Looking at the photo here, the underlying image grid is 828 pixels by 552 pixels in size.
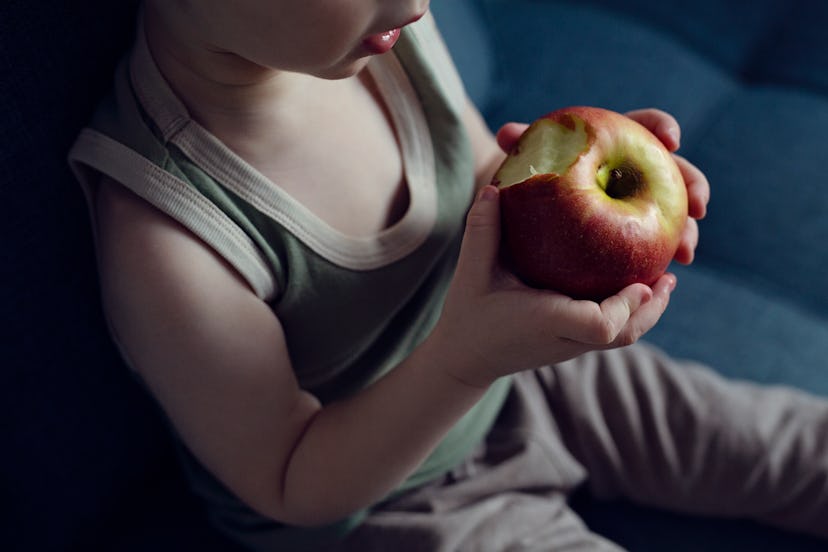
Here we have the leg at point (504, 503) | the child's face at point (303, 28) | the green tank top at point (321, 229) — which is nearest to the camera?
the child's face at point (303, 28)

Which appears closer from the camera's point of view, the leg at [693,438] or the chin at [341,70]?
the chin at [341,70]

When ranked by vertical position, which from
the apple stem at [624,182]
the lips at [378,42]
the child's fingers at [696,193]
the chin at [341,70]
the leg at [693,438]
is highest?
the lips at [378,42]

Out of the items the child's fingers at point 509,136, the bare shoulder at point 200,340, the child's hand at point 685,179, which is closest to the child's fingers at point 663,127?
the child's hand at point 685,179

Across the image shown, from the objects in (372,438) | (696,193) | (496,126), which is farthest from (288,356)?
(496,126)

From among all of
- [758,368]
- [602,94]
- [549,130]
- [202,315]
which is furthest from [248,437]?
[602,94]

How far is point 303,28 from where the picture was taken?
554 mm

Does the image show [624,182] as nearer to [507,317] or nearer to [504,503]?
[507,317]

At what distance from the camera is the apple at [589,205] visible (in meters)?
0.59

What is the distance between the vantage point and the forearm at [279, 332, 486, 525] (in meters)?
0.67

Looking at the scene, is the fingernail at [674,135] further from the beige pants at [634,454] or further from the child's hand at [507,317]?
the beige pants at [634,454]

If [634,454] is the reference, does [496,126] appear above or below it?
above

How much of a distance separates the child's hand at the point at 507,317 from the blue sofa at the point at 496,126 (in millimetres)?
330

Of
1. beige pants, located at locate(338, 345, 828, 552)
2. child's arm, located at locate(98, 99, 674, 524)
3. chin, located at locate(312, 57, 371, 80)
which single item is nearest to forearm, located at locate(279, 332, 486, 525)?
child's arm, located at locate(98, 99, 674, 524)

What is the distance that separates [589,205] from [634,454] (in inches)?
15.5
